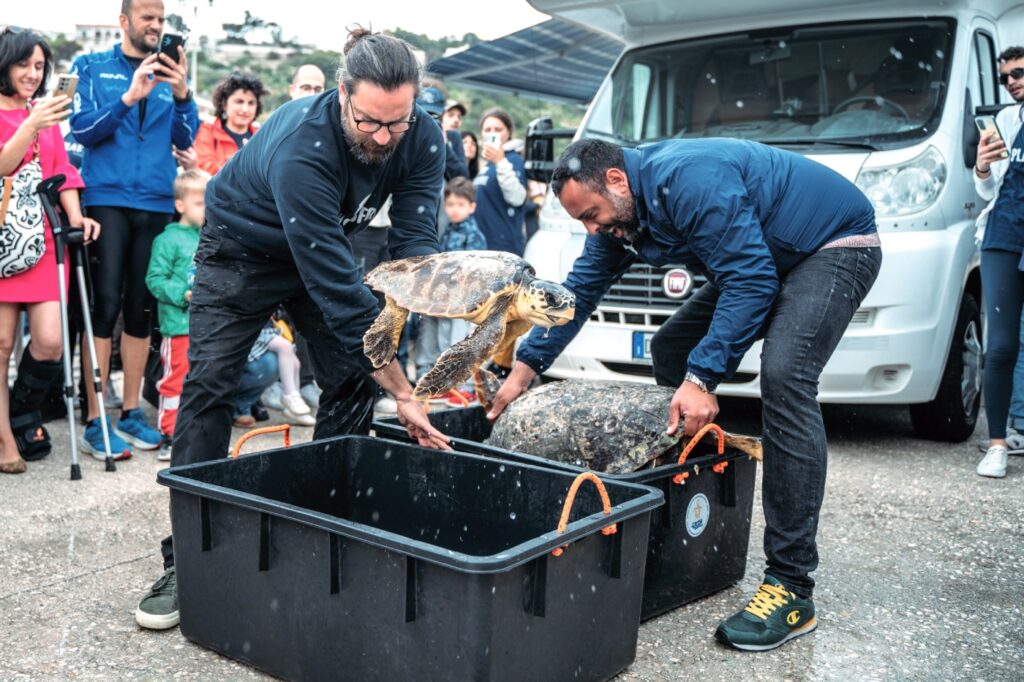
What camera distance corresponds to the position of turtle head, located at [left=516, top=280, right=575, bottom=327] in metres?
3.05

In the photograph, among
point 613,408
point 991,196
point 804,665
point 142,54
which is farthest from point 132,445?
point 991,196

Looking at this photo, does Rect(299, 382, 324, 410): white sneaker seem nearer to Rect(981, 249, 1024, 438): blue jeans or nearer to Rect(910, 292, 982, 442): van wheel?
Rect(910, 292, 982, 442): van wheel

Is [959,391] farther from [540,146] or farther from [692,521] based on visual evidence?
[692,521]

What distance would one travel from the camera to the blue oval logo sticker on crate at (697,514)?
10.7 feet

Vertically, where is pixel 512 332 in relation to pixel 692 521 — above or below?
above

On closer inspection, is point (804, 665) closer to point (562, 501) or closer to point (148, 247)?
point (562, 501)

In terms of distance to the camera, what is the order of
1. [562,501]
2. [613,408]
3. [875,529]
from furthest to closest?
[875,529] < [613,408] < [562,501]

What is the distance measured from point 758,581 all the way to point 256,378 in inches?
125

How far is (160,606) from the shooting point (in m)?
3.12

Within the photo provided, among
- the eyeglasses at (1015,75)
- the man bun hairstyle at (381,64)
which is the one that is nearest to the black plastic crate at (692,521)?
the man bun hairstyle at (381,64)

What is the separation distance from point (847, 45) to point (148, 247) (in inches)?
162

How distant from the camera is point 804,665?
9.72 feet

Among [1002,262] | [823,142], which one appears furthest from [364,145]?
[1002,262]

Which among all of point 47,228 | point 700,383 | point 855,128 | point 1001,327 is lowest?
point 1001,327
